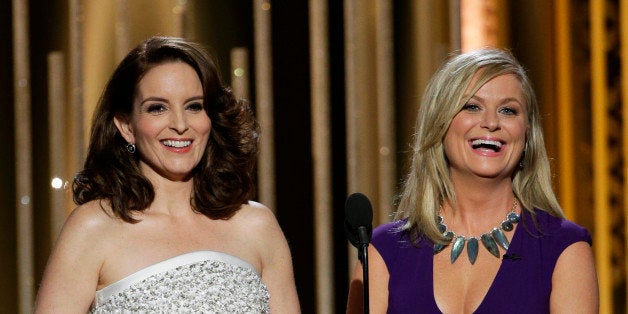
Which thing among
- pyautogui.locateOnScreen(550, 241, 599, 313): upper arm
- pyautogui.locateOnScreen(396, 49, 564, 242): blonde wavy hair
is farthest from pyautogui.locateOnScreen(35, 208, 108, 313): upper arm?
pyautogui.locateOnScreen(550, 241, 599, 313): upper arm

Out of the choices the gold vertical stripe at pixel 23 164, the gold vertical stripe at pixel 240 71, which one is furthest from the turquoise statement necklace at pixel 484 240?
the gold vertical stripe at pixel 23 164

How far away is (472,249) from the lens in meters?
2.28

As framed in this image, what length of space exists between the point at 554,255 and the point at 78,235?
1.00m

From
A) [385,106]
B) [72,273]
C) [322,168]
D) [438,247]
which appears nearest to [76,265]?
[72,273]

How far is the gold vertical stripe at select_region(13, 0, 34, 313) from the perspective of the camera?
355 cm

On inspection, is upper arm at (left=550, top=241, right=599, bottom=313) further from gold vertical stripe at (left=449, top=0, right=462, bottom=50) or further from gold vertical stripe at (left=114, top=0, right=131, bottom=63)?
gold vertical stripe at (left=114, top=0, right=131, bottom=63)

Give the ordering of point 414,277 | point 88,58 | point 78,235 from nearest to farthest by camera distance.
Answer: point 78,235, point 414,277, point 88,58

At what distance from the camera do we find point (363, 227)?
6.20ft

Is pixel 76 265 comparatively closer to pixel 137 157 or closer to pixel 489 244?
pixel 137 157

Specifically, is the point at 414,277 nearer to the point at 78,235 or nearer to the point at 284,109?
the point at 78,235

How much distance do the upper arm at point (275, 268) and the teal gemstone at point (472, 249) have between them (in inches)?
15.7

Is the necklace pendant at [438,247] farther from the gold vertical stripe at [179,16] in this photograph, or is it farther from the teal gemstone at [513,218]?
the gold vertical stripe at [179,16]

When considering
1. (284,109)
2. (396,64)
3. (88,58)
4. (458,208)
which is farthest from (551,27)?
(88,58)

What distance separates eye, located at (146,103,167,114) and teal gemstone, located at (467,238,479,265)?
728mm
